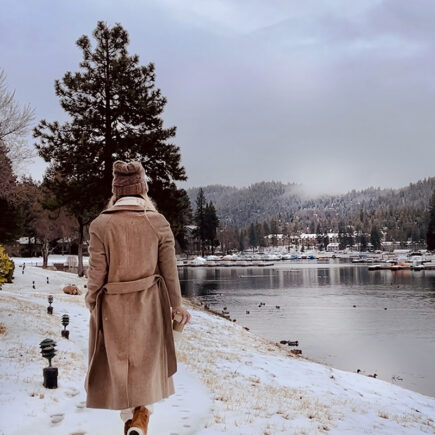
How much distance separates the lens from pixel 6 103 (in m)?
16.9

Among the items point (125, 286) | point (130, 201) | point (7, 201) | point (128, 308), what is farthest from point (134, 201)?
point (7, 201)

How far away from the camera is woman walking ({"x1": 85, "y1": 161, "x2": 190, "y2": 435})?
4410 mm

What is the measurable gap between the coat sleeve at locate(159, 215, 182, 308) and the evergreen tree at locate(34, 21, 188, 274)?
2116cm

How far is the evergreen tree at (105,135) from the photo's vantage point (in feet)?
83.5

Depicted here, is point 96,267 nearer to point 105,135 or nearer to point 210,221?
point 105,135

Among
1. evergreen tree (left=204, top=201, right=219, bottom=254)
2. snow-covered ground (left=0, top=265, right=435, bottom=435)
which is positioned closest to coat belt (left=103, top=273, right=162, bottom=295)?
snow-covered ground (left=0, top=265, right=435, bottom=435)

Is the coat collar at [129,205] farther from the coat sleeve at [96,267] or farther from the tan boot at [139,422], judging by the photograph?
the tan boot at [139,422]

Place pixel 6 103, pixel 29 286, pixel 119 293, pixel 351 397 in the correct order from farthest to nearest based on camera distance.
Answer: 1. pixel 29 286
2. pixel 6 103
3. pixel 351 397
4. pixel 119 293

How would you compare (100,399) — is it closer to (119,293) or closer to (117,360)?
(117,360)

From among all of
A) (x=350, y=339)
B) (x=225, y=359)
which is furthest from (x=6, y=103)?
(x=350, y=339)

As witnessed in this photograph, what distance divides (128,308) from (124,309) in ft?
0.12

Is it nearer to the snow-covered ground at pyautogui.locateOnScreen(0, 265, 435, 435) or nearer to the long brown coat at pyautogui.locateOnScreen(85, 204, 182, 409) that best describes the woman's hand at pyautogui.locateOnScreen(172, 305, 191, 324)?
the long brown coat at pyautogui.locateOnScreen(85, 204, 182, 409)

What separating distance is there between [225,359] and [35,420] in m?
6.94

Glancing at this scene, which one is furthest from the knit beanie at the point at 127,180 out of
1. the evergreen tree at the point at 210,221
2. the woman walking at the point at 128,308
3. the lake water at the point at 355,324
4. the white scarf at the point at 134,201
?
the evergreen tree at the point at 210,221
